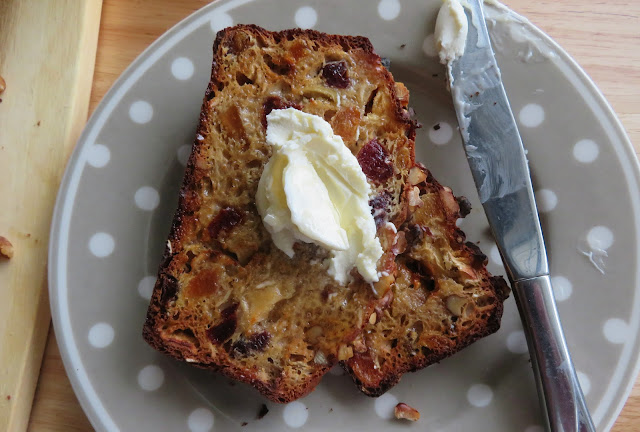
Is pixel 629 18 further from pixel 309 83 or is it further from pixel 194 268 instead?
pixel 194 268

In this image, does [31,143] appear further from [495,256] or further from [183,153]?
[495,256]

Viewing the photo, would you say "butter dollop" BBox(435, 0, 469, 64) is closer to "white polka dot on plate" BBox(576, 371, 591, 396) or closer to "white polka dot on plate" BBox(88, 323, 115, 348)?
"white polka dot on plate" BBox(576, 371, 591, 396)

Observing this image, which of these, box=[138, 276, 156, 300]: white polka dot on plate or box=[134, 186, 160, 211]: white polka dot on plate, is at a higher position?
box=[134, 186, 160, 211]: white polka dot on plate

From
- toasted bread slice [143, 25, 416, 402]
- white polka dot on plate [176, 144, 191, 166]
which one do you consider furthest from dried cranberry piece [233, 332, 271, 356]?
white polka dot on plate [176, 144, 191, 166]

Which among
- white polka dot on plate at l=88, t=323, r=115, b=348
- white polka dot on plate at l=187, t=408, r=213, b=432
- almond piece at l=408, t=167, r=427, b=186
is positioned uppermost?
almond piece at l=408, t=167, r=427, b=186

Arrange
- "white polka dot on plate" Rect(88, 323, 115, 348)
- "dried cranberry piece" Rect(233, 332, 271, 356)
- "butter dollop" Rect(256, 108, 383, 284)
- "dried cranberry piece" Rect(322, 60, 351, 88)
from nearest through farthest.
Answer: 1. "butter dollop" Rect(256, 108, 383, 284)
2. "dried cranberry piece" Rect(233, 332, 271, 356)
3. "dried cranberry piece" Rect(322, 60, 351, 88)
4. "white polka dot on plate" Rect(88, 323, 115, 348)

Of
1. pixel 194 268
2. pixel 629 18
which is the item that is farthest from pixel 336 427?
pixel 629 18

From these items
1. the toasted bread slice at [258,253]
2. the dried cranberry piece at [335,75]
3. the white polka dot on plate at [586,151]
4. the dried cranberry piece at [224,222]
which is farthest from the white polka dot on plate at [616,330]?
the dried cranberry piece at [224,222]

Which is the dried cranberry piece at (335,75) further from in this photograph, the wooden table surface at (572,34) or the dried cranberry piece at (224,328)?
the dried cranberry piece at (224,328)
